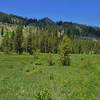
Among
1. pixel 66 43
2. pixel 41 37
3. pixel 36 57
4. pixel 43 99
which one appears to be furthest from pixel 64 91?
pixel 41 37

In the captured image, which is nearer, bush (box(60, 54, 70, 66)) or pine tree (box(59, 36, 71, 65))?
bush (box(60, 54, 70, 66))

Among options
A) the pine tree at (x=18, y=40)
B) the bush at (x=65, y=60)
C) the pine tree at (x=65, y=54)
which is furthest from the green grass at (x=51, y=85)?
the pine tree at (x=18, y=40)

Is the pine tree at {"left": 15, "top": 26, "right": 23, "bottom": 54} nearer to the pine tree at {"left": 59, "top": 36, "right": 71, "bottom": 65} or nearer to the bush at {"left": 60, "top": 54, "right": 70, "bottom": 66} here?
the pine tree at {"left": 59, "top": 36, "right": 71, "bottom": 65}

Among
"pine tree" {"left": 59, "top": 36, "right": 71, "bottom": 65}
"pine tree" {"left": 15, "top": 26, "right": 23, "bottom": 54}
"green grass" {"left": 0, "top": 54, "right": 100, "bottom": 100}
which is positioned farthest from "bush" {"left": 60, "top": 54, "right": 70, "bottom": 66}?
"pine tree" {"left": 15, "top": 26, "right": 23, "bottom": 54}

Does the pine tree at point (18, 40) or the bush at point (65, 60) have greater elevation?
the pine tree at point (18, 40)

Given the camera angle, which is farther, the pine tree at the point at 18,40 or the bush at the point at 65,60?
the pine tree at the point at 18,40

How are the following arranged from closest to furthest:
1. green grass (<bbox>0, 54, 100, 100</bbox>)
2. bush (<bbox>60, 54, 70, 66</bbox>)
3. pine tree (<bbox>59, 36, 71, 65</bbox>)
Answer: green grass (<bbox>0, 54, 100, 100</bbox>) → bush (<bbox>60, 54, 70, 66</bbox>) → pine tree (<bbox>59, 36, 71, 65</bbox>)

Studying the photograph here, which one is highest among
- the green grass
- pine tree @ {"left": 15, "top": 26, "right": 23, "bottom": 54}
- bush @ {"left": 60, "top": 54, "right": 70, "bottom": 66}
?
pine tree @ {"left": 15, "top": 26, "right": 23, "bottom": 54}

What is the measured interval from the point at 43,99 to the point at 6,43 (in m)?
162

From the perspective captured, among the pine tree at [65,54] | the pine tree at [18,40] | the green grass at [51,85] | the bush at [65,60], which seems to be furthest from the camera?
the pine tree at [18,40]

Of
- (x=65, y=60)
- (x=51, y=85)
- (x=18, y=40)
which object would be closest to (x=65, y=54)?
(x=65, y=60)

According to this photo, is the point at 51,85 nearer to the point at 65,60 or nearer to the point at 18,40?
the point at 65,60

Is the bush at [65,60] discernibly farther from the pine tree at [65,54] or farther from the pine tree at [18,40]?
the pine tree at [18,40]

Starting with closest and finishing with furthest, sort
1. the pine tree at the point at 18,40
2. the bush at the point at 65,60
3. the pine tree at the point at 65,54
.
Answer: the bush at the point at 65,60
the pine tree at the point at 65,54
the pine tree at the point at 18,40
